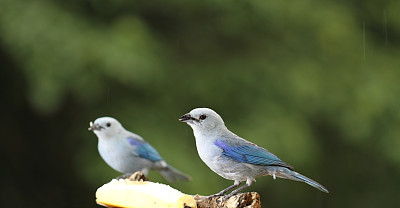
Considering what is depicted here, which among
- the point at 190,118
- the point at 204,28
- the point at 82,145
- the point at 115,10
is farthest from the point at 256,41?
the point at 190,118

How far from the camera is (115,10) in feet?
18.7

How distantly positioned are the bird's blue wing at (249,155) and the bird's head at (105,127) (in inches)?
37.1

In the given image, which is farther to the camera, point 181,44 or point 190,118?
point 181,44

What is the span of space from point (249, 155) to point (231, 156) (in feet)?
0.25

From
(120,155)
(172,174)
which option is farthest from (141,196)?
(172,174)

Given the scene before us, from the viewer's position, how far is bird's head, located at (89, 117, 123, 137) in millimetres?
3047

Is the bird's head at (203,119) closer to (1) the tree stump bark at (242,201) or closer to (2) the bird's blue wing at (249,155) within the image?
(2) the bird's blue wing at (249,155)

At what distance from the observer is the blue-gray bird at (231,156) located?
7.50 feet

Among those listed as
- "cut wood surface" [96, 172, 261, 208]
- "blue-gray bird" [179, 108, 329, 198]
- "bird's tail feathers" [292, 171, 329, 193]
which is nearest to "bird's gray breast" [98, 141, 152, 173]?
"cut wood surface" [96, 172, 261, 208]

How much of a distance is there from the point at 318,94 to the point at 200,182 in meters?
1.66

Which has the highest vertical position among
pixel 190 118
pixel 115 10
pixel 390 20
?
pixel 390 20

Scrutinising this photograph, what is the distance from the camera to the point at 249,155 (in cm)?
230

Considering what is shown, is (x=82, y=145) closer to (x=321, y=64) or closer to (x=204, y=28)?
(x=204, y=28)

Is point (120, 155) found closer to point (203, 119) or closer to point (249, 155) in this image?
point (203, 119)
